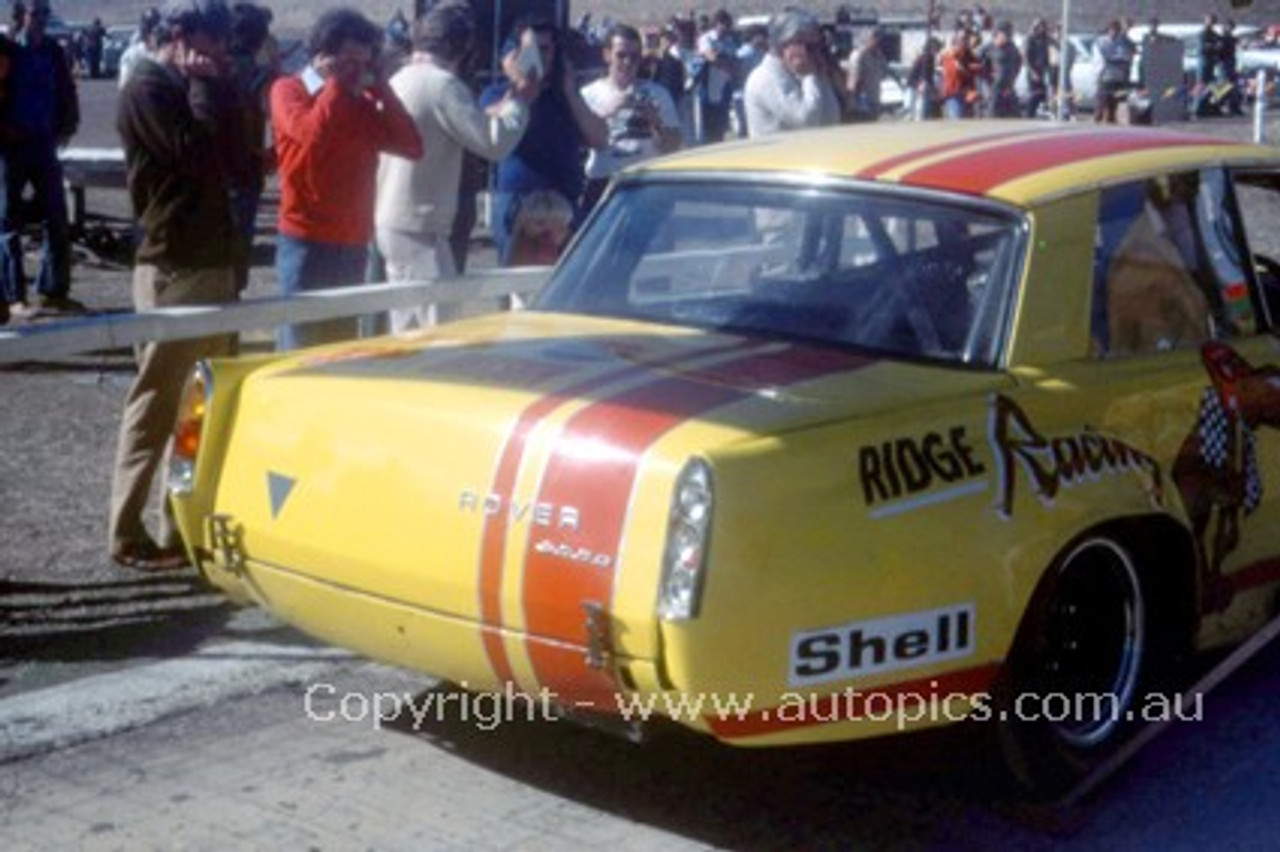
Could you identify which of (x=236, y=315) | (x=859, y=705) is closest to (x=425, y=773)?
(x=859, y=705)

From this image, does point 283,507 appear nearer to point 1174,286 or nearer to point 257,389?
point 257,389

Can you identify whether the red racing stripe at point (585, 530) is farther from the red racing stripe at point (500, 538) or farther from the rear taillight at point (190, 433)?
the rear taillight at point (190, 433)

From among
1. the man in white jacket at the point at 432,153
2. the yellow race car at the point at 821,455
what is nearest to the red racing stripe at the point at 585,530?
the yellow race car at the point at 821,455

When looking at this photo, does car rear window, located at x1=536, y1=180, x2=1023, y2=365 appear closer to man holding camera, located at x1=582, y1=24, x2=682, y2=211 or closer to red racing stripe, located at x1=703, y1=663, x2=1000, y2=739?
red racing stripe, located at x1=703, y1=663, x2=1000, y2=739

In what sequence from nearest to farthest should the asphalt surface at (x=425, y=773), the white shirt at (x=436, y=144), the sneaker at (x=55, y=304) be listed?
the asphalt surface at (x=425, y=773) → the white shirt at (x=436, y=144) → the sneaker at (x=55, y=304)

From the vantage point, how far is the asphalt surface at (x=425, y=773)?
4520 mm

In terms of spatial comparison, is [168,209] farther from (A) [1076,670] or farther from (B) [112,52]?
(B) [112,52]

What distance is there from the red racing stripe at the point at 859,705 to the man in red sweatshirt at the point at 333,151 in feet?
11.3

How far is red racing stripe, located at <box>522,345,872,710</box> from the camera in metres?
4.05

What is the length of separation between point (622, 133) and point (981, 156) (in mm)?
4733

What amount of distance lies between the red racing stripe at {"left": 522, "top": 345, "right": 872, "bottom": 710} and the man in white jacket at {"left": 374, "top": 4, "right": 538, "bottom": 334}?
139 inches

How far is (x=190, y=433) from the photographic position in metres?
4.94

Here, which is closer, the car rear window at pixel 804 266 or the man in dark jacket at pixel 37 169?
the car rear window at pixel 804 266

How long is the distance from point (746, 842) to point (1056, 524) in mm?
981
